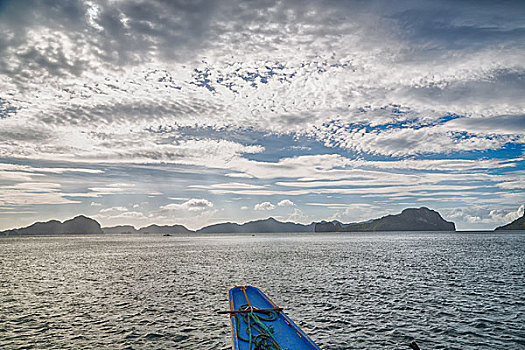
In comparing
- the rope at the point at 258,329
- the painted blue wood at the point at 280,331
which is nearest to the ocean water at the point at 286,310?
the painted blue wood at the point at 280,331

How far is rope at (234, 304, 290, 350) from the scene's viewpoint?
48.8 feet

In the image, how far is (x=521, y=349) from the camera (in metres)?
17.8

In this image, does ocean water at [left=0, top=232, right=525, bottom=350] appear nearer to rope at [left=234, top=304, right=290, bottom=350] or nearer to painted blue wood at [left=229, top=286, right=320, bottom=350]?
painted blue wood at [left=229, top=286, right=320, bottom=350]

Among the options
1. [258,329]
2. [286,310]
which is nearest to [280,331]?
[258,329]

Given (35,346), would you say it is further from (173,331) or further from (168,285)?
(168,285)

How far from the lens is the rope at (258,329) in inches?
585

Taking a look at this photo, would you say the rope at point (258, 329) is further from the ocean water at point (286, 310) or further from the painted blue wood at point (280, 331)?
the ocean water at point (286, 310)

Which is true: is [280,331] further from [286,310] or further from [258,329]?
[286,310]

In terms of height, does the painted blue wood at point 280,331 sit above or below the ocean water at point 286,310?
above

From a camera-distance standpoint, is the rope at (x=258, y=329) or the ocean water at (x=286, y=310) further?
the ocean water at (x=286, y=310)

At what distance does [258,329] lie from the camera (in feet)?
55.8

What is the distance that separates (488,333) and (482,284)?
21461mm

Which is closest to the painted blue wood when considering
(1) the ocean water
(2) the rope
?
(2) the rope

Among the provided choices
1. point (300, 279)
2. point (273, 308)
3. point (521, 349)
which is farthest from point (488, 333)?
point (300, 279)
